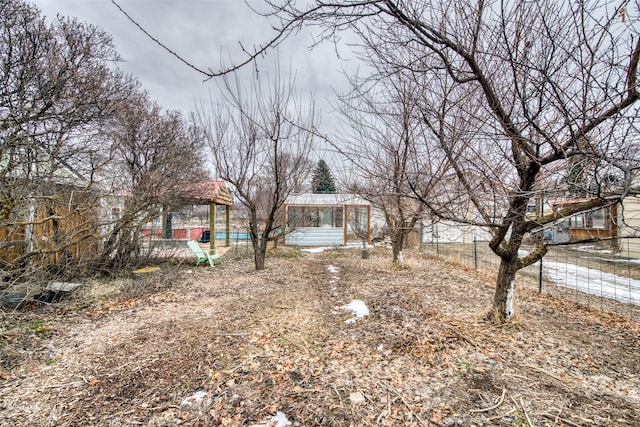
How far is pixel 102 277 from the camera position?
576 cm

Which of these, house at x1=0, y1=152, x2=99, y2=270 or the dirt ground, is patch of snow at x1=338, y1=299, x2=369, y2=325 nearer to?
the dirt ground

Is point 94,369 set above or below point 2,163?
below

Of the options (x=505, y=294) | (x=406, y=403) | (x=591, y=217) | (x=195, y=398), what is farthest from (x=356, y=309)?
(x=591, y=217)

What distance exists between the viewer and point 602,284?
629cm

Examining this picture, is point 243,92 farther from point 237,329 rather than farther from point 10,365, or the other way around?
point 10,365

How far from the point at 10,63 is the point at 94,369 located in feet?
13.5

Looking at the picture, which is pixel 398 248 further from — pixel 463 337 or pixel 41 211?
pixel 41 211

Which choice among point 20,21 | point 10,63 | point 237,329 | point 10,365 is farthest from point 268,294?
point 20,21

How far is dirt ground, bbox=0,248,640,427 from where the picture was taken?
6.44ft

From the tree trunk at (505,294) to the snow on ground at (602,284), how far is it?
2.96 meters

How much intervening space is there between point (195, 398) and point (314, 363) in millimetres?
1008

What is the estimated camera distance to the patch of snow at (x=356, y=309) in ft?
12.1

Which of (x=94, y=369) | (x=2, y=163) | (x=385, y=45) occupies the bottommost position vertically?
(x=94, y=369)

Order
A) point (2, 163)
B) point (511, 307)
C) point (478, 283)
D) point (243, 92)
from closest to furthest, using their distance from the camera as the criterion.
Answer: point (511, 307) → point (2, 163) → point (478, 283) → point (243, 92)
